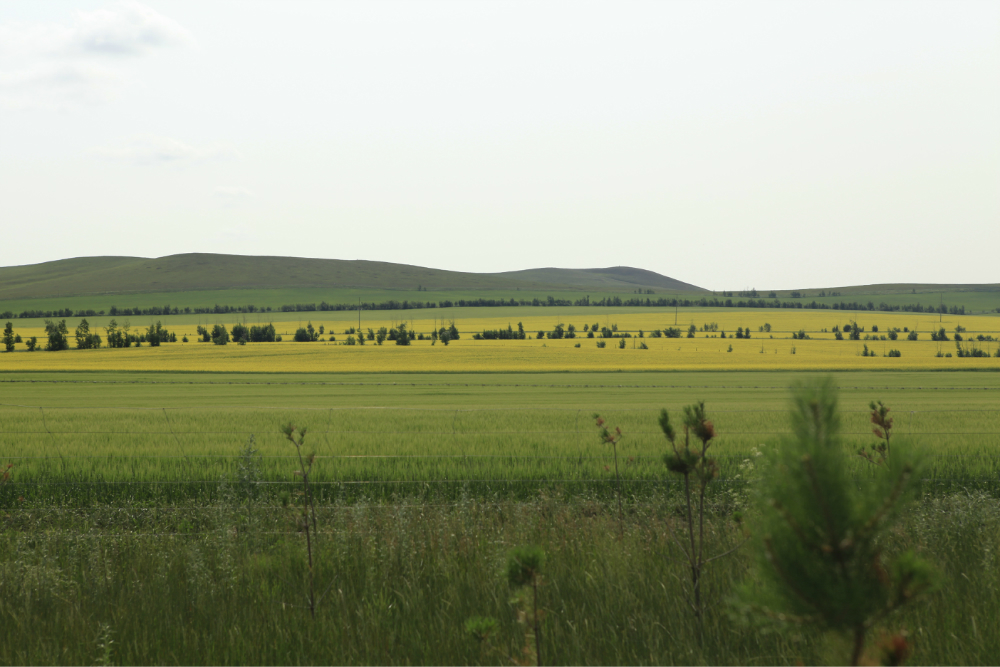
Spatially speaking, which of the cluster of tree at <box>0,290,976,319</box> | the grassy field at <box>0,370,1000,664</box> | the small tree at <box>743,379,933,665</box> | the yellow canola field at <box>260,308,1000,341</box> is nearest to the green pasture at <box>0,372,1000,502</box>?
the grassy field at <box>0,370,1000,664</box>

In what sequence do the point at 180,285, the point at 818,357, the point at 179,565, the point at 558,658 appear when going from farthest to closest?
the point at 180,285 → the point at 818,357 → the point at 179,565 → the point at 558,658

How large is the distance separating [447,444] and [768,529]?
12.9 meters

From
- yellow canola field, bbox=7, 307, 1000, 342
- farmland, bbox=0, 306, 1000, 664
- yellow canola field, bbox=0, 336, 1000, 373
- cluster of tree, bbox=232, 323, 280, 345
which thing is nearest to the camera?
farmland, bbox=0, 306, 1000, 664

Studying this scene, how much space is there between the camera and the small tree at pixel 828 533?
1409 millimetres

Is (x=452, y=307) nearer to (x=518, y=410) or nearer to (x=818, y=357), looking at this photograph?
(x=818, y=357)

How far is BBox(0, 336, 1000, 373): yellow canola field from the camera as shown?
2261 inches

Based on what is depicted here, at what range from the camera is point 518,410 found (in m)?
23.0

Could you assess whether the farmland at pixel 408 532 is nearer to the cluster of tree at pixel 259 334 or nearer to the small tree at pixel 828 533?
the small tree at pixel 828 533

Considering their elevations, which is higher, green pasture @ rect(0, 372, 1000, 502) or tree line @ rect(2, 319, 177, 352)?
tree line @ rect(2, 319, 177, 352)

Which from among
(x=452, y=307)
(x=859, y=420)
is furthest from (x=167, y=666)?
(x=452, y=307)

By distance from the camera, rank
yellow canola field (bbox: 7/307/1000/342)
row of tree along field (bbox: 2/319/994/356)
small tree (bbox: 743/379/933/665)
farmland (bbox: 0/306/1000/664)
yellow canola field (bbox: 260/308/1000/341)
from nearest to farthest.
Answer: small tree (bbox: 743/379/933/665), farmland (bbox: 0/306/1000/664), row of tree along field (bbox: 2/319/994/356), yellow canola field (bbox: 7/307/1000/342), yellow canola field (bbox: 260/308/1000/341)

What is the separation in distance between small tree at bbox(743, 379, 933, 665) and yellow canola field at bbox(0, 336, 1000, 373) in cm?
5389

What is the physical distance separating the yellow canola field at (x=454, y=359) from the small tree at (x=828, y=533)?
5389 centimetres

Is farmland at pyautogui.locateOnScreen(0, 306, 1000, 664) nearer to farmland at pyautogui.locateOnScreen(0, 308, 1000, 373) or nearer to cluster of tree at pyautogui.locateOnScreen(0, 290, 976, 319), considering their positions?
farmland at pyautogui.locateOnScreen(0, 308, 1000, 373)
